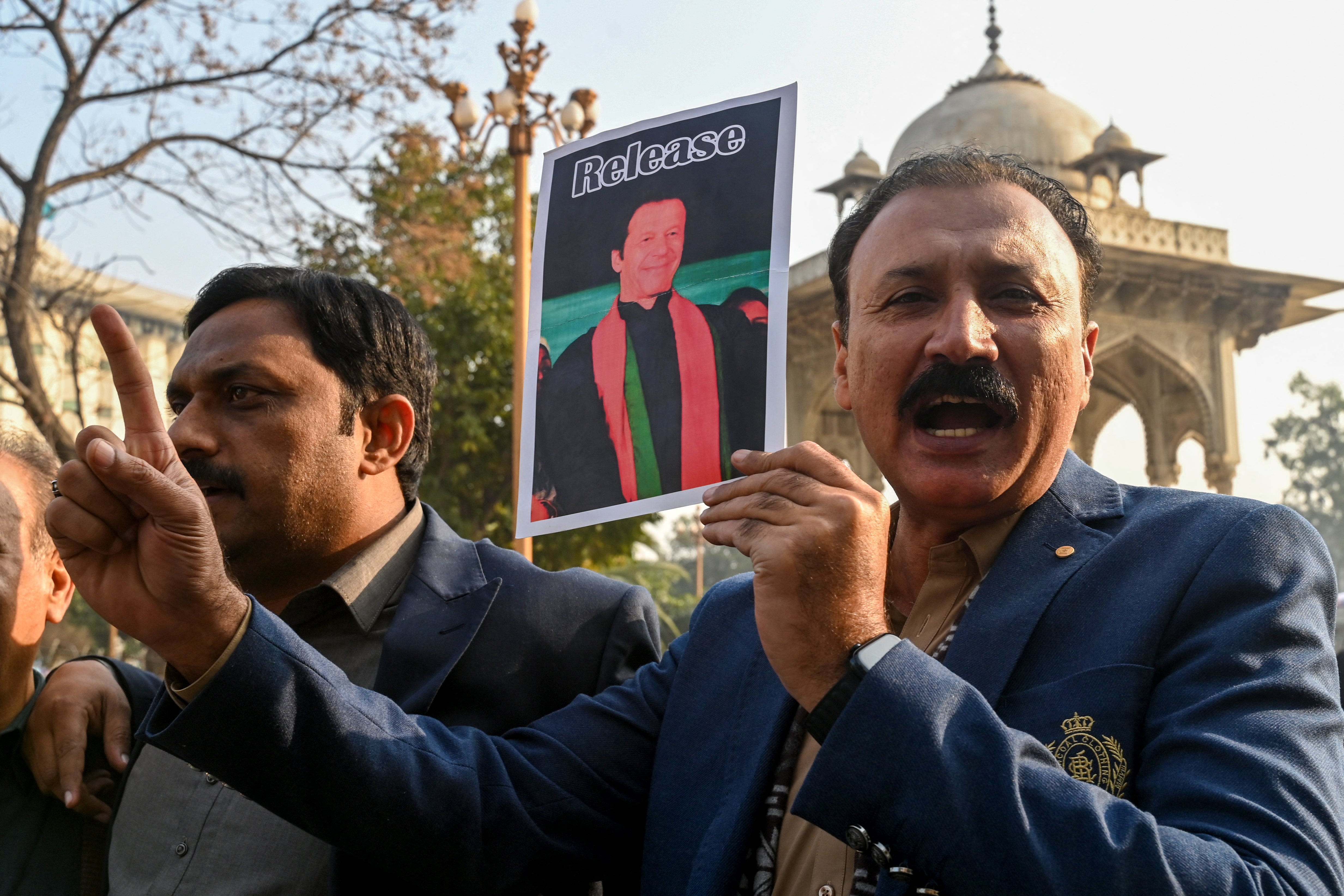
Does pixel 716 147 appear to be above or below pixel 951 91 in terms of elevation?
below

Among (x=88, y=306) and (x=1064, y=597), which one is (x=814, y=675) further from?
(x=88, y=306)

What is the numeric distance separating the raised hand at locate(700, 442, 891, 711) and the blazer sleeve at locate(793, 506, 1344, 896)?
0.25 feet

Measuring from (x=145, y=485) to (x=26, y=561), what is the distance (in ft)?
3.97

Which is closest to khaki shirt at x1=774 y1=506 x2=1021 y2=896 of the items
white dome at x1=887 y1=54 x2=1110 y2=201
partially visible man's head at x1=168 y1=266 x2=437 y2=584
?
partially visible man's head at x1=168 y1=266 x2=437 y2=584

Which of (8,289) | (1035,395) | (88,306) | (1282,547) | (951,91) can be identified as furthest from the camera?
(951,91)

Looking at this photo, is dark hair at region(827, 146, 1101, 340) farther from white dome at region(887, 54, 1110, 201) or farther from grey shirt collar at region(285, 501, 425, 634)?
white dome at region(887, 54, 1110, 201)

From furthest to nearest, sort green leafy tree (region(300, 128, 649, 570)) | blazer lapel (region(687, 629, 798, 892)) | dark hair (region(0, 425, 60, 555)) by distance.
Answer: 1. green leafy tree (region(300, 128, 649, 570))
2. dark hair (region(0, 425, 60, 555))
3. blazer lapel (region(687, 629, 798, 892))

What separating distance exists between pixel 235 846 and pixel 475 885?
2.02 ft

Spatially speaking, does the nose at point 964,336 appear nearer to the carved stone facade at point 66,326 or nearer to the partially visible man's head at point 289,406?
the partially visible man's head at point 289,406

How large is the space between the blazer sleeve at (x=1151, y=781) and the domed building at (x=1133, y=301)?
2024 cm

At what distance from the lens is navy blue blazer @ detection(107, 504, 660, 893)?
8.46 feet

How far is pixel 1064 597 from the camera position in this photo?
6.48ft

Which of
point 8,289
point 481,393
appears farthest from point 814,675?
point 481,393

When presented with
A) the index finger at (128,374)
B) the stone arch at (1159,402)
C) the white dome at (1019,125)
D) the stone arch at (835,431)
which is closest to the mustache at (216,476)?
the index finger at (128,374)
